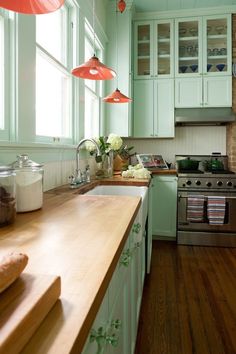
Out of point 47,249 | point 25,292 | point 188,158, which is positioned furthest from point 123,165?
point 25,292

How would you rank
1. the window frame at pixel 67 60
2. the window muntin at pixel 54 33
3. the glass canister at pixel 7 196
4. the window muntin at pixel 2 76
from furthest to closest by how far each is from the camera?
the window frame at pixel 67 60
the window muntin at pixel 54 33
the window muntin at pixel 2 76
the glass canister at pixel 7 196

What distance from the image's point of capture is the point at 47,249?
727 millimetres

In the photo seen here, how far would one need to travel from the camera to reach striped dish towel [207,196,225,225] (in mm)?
3309

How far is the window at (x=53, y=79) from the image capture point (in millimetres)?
1973

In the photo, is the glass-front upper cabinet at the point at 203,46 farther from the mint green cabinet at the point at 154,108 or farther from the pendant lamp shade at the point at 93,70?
the pendant lamp shade at the point at 93,70

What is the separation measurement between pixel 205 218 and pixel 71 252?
2.97 metres

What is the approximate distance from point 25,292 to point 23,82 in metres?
1.34

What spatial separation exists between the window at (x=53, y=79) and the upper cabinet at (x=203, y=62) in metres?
1.97

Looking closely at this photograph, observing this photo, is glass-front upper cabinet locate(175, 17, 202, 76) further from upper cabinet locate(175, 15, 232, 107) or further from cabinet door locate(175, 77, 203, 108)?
cabinet door locate(175, 77, 203, 108)

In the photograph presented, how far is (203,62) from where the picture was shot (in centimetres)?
385

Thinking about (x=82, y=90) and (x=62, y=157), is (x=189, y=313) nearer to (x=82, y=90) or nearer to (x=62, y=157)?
(x=62, y=157)

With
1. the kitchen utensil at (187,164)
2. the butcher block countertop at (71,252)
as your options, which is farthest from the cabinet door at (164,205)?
the butcher block countertop at (71,252)

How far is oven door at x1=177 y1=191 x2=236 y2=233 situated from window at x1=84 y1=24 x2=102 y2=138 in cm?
135

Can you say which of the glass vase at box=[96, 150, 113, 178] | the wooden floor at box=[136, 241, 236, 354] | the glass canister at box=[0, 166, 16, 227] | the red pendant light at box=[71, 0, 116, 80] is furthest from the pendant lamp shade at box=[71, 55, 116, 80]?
the wooden floor at box=[136, 241, 236, 354]
